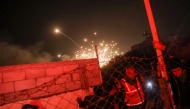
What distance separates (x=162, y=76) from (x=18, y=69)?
323cm

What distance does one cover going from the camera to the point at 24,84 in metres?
3.49

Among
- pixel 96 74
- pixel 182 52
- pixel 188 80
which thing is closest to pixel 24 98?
pixel 96 74

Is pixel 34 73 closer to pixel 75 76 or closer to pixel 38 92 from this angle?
pixel 38 92

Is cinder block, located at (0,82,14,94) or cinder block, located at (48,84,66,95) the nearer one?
cinder block, located at (0,82,14,94)

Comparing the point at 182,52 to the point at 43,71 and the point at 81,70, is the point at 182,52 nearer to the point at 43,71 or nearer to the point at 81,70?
the point at 81,70

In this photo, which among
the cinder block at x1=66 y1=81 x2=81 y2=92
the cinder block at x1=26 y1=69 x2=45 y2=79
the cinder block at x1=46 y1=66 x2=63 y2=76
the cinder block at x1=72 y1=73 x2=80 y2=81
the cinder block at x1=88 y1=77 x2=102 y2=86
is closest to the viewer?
the cinder block at x1=26 y1=69 x2=45 y2=79

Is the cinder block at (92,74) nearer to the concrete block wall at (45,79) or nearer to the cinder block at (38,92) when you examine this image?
the concrete block wall at (45,79)

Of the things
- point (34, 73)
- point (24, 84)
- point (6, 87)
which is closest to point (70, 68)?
point (34, 73)

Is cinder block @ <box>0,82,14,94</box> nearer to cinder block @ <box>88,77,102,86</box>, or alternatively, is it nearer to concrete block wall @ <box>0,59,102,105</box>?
concrete block wall @ <box>0,59,102,105</box>

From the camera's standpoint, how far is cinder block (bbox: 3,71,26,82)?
10.9 feet

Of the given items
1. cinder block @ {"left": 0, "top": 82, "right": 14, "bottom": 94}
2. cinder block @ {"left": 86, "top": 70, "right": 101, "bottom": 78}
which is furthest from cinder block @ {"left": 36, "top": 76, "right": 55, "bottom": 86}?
cinder block @ {"left": 86, "top": 70, "right": 101, "bottom": 78}

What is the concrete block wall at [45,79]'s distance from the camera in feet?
10.9

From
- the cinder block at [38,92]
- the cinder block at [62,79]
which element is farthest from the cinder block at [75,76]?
the cinder block at [38,92]

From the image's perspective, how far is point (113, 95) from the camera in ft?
15.1
